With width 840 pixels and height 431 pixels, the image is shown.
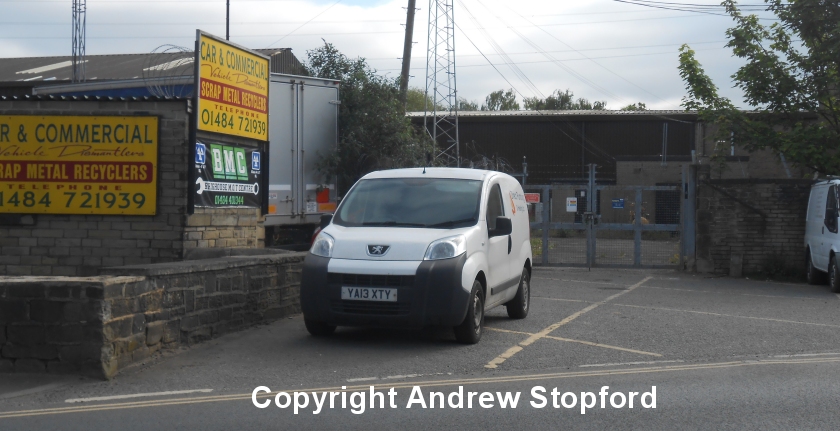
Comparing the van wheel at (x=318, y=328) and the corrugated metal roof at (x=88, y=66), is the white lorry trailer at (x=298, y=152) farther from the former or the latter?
the corrugated metal roof at (x=88, y=66)

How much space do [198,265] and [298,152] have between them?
7.75m

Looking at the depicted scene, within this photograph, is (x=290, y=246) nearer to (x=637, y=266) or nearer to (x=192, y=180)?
(x=192, y=180)

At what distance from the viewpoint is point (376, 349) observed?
8781 millimetres

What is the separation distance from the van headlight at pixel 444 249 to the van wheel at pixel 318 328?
57.9 inches

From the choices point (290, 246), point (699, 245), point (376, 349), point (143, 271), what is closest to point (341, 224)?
point (376, 349)

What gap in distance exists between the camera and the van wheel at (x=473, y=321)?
29.1 ft

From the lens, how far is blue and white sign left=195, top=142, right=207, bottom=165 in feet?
38.9

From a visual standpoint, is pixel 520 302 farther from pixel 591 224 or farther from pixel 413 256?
pixel 591 224

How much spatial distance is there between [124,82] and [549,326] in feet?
27.8

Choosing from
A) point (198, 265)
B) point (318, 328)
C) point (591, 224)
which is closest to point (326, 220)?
point (318, 328)

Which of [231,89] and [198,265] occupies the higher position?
[231,89]

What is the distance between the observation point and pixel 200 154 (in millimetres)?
11961

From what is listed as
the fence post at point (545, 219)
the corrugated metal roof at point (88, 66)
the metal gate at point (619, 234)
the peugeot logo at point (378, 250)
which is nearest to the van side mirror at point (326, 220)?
the peugeot logo at point (378, 250)

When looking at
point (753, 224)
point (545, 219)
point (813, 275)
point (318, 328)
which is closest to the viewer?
point (318, 328)
